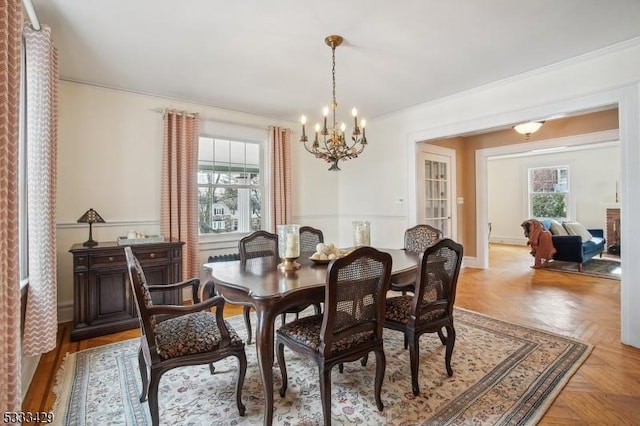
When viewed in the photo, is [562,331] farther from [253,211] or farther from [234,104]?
[234,104]

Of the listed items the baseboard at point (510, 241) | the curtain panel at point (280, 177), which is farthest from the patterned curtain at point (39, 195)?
the baseboard at point (510, 241)

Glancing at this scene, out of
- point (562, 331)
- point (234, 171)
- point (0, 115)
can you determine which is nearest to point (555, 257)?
point (562, 331)

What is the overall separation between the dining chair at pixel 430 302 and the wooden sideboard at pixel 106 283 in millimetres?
2492

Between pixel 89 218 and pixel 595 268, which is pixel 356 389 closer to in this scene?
pixel 89 218

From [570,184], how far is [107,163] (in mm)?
9813

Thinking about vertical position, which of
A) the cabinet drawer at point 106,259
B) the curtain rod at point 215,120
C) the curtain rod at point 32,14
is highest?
the curtain rod at point 32,14

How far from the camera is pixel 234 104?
170 inches

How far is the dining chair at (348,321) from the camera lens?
1.68m

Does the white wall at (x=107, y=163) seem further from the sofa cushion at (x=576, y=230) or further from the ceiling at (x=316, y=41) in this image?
the sofa cushion at (x=576, y=230)

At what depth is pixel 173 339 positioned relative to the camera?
179 cm

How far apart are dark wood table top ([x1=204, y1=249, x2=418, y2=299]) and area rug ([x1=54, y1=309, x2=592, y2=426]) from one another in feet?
2.45

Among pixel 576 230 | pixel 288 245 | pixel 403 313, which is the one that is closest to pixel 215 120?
pixel 288 245

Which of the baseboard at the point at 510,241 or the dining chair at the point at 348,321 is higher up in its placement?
the dining chair at the point at 348,321

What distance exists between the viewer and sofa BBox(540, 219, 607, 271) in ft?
18.2
